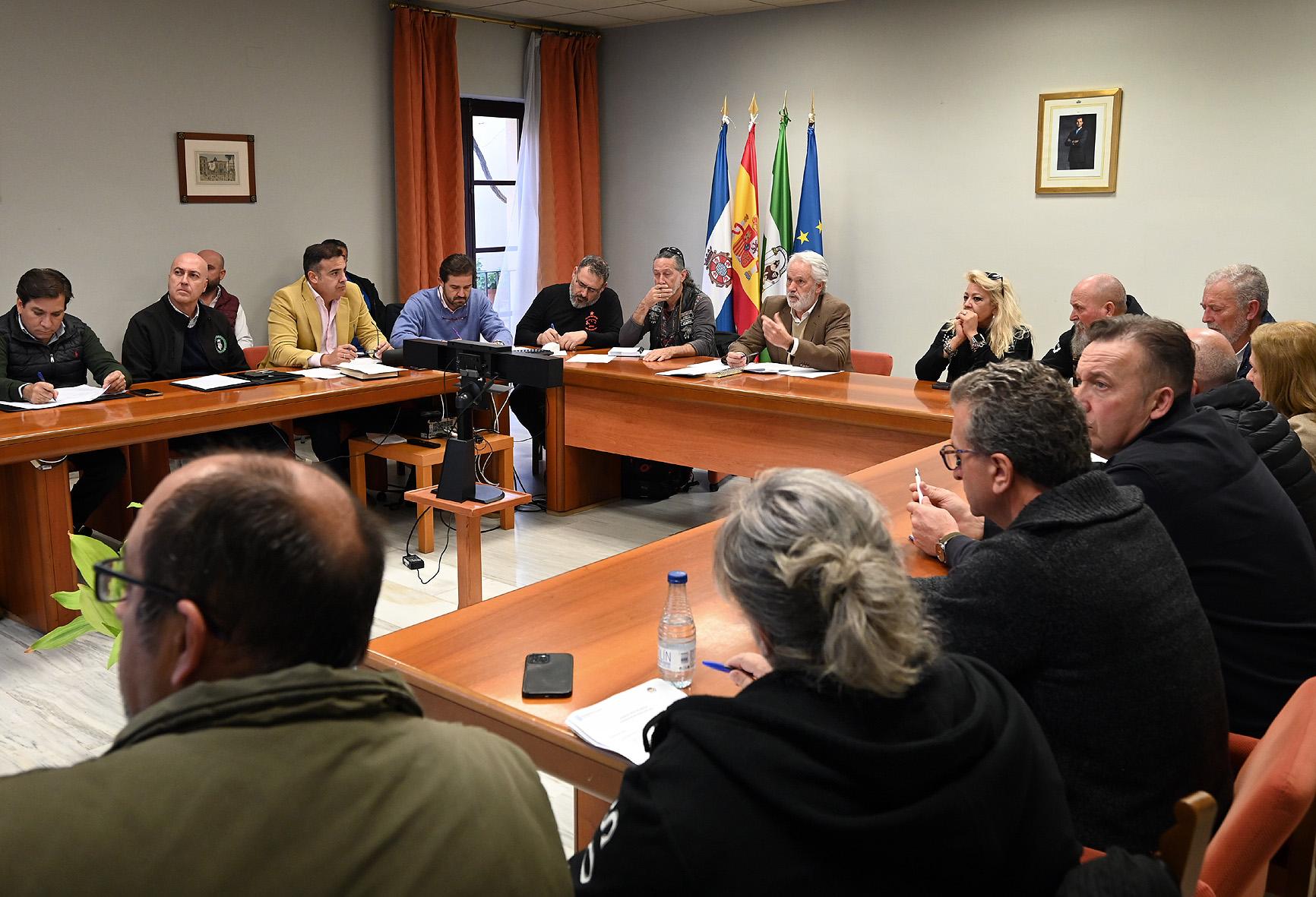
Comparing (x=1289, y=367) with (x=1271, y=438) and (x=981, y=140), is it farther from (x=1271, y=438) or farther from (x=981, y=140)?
(x=981, y=140)

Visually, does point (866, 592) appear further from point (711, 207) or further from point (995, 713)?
point (711, 207)

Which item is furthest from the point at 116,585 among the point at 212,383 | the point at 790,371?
the point at 790,371

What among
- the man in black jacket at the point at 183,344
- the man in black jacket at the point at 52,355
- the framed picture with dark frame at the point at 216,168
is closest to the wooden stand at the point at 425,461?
the man in black jacket at the point at 183,344

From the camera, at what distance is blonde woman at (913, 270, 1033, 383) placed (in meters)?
4.61

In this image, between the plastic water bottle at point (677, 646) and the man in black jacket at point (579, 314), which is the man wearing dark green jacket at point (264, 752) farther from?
the man in black jacket at point (579, 314)

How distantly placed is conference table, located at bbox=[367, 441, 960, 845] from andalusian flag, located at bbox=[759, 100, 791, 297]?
4505 mm

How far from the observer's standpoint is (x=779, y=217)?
6.79 meters

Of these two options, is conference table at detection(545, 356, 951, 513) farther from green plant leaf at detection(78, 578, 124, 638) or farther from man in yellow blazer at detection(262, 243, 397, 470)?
green plant leaf at detection(78, 578, 124, 638)

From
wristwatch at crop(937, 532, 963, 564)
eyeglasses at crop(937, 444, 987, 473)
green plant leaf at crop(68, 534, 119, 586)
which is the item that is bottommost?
wristwatch at crop(937, 532, 963, 564)

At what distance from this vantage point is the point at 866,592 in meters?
1.15

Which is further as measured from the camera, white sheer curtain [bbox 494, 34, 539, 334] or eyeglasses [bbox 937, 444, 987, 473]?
Result: white sheer curtain [bbox 494, 34, 539, 334]

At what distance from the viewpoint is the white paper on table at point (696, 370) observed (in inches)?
189

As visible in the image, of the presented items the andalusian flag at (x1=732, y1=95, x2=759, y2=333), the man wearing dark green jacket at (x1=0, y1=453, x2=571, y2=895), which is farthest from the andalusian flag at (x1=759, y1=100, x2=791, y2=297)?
the man wearing dark green jacket at (x1=0, y1=453, x2=571, y2=895)

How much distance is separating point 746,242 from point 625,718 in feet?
18.2
